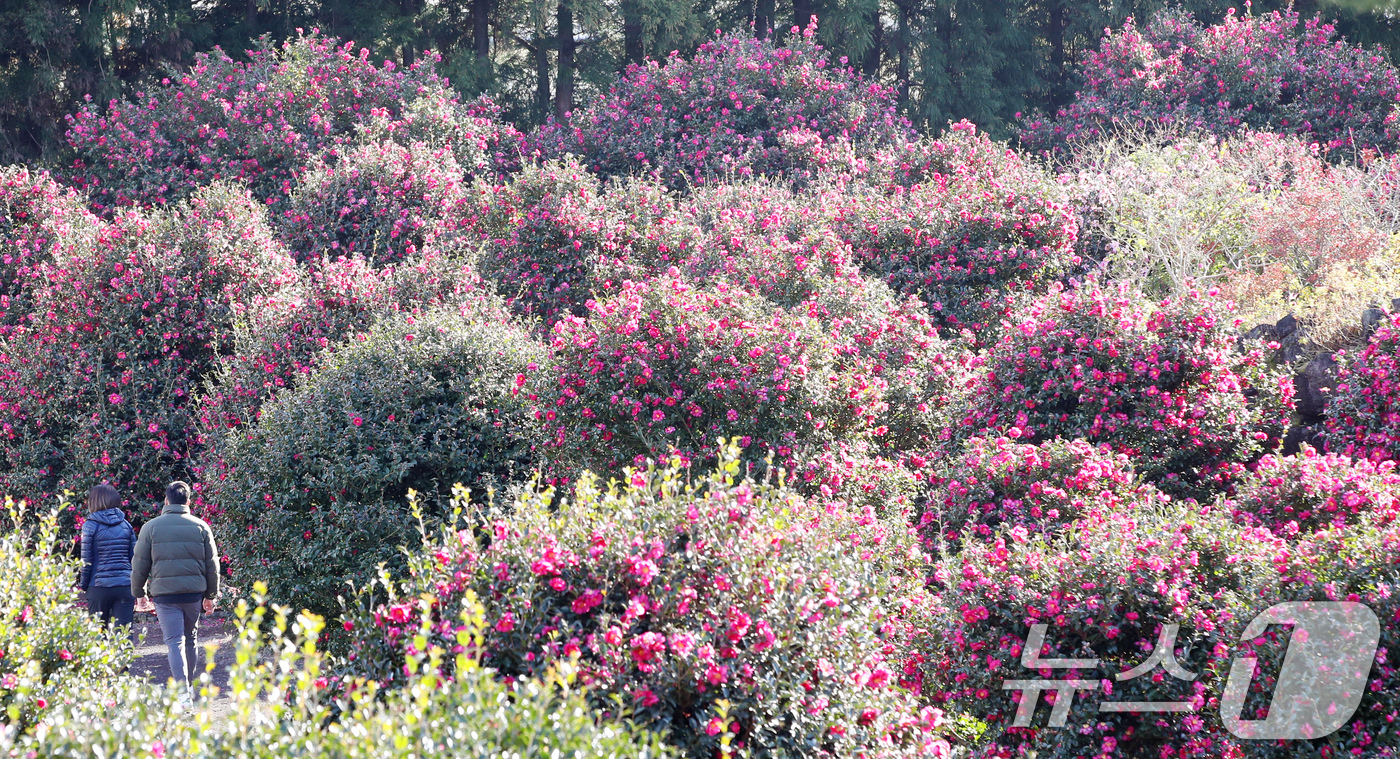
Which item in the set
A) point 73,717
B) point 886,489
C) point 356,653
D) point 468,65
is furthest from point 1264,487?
point 468,65

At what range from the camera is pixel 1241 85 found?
18.1 meters

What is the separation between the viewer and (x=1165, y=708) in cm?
452

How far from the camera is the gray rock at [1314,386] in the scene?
7867mm

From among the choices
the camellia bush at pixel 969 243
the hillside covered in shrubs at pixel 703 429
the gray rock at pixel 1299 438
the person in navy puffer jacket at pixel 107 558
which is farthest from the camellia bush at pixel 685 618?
the camellia bush at pixel 969 243

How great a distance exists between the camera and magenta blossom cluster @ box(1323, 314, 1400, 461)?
22.7 ft

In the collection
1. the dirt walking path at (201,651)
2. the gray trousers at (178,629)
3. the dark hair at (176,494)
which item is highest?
the dark hair at (176,494)

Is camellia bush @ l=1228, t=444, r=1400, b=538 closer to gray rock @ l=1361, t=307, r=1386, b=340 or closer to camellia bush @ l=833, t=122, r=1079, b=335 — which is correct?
gray rock @ l=1361, t=307, r=1386, b=340

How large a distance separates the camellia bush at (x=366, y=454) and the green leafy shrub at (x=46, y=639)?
2.17 m

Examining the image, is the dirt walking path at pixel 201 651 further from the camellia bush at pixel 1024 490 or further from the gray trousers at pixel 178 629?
the camellia bush at pixel 1024 490

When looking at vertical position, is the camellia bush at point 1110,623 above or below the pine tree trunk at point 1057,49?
below

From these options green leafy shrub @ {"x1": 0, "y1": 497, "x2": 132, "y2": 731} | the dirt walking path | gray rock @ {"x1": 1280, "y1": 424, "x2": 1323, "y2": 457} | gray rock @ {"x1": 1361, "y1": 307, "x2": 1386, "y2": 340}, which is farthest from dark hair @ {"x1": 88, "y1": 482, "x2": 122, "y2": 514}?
gray rock @ {"x1": 1361, "y1": 307, "x2": 1386, "y2": 340}

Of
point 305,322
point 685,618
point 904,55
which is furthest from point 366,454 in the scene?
point 904,55

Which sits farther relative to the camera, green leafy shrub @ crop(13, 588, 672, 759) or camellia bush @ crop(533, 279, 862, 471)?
camellia bush @ crop(533, 279, 862, 471)

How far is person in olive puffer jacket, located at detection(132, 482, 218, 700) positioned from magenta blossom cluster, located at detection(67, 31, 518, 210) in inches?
382
